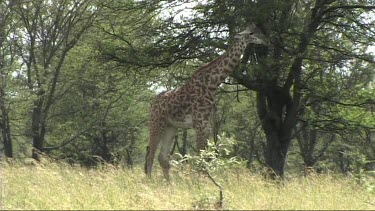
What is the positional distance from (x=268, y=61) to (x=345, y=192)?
4.98 meters

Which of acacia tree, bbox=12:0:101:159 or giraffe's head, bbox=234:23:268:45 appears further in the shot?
acacia tree, bbox=12:0:101:159

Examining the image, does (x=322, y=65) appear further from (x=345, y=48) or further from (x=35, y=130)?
(x=35, y=130)

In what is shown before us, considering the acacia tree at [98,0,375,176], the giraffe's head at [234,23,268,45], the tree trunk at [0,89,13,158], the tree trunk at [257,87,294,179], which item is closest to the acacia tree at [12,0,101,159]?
the tree trunk at [0,89,13,158]

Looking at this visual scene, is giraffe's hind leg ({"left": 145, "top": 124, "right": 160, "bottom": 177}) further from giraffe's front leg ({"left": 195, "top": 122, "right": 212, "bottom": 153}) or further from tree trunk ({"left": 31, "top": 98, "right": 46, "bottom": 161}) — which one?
tree trunk ({"left": 31, "top": 98, "right": 46, "bottom": 161})

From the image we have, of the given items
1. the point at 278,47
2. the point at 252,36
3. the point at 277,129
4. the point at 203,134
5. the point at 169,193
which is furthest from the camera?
the point at 277,129

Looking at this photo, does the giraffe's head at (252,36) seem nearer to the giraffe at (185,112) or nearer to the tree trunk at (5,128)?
the giraffe at (185,112)

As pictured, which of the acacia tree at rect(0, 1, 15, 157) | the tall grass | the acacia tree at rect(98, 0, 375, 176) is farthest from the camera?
the acacia tree at rect(0, 1, 15, 157)

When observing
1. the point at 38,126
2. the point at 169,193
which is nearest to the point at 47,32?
the point at 38,126

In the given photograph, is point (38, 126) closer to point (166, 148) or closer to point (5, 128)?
point (5, 128)

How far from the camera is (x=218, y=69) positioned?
11.0 meters

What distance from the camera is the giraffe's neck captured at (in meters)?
10.8

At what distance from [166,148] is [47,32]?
1226cm

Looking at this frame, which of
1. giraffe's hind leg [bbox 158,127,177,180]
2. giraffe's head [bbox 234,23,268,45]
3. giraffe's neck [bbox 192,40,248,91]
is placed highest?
giraffe's head [bbox 234,23,268,45]

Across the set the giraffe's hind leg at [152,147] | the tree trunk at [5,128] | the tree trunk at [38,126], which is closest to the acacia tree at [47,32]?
the tree trunk at [38,126]
